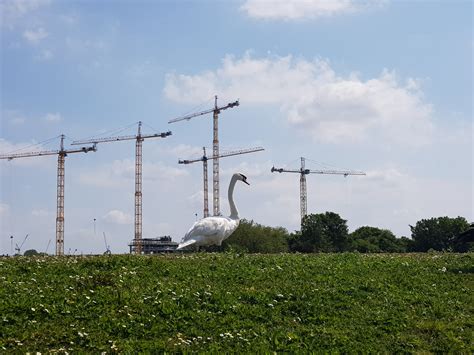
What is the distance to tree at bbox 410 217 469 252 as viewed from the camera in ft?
194

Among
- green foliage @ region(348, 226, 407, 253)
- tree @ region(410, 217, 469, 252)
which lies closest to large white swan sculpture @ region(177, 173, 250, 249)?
green foliage @ region(348, 226, 407, 253)

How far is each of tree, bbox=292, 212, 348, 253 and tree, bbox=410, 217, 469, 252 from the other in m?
7.21

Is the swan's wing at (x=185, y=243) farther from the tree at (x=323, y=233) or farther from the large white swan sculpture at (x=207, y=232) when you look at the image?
the tree at (x=323, y=233)

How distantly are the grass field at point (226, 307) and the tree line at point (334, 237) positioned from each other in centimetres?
4023

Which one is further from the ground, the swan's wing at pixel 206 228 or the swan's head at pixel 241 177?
the swan's head at pixel 241 177

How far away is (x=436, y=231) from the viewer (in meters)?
60.0

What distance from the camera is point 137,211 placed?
10256 centimetres

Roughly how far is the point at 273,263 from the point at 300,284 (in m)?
2.85

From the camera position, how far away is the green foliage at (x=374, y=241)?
60.9 metres

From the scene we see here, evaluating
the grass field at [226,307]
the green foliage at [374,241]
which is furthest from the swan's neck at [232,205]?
the green foliage at [374,241]

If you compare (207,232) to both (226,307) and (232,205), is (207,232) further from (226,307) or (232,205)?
(226,307)

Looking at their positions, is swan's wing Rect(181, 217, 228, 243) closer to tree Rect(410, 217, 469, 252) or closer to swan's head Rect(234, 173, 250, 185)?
swan's head Rect(234, 173, 250, 185)

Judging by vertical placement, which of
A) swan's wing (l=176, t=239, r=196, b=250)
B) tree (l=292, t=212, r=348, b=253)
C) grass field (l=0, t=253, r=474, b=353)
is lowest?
grass field (l=0, t=253, r=474, b=353)

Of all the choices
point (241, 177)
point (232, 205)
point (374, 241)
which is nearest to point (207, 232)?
point (232, 205)
